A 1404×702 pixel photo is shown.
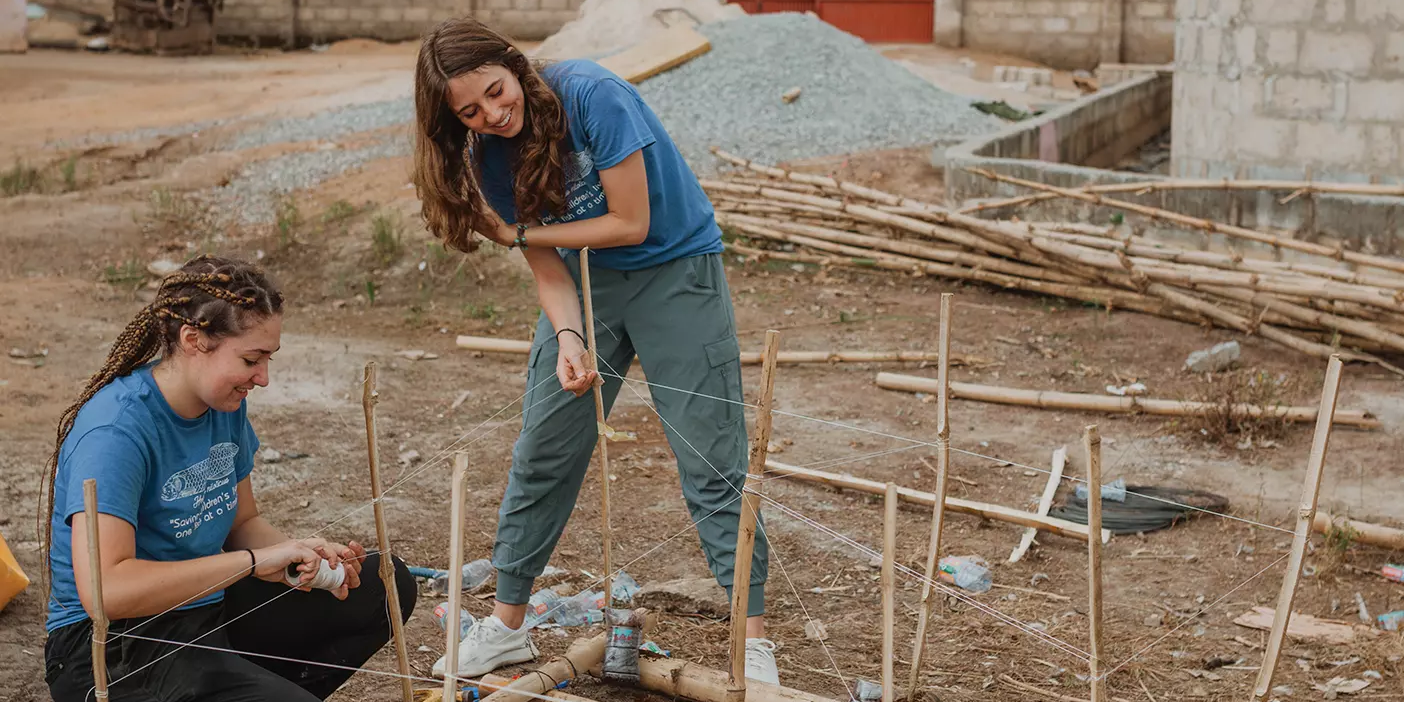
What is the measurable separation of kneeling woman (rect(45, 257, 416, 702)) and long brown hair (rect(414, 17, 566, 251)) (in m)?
0.54

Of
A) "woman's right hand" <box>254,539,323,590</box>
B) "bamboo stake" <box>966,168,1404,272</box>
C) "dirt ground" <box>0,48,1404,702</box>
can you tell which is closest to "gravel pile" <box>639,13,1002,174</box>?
"dirt ground" <box>0,48,1404,702</box>

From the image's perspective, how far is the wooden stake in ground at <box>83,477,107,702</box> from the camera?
2.20m

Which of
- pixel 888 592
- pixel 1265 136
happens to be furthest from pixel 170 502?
pixel 1265 136

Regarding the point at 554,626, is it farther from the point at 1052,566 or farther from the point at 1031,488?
the point at 1031,488

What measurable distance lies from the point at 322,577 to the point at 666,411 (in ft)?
2.96

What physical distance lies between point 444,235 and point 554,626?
48.4 inches

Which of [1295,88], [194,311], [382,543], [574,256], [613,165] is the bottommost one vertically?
[382,543]

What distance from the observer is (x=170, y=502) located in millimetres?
2502

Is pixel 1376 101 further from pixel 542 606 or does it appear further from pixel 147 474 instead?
pixel 147 474

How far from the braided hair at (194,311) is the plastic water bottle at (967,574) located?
7.53 ft

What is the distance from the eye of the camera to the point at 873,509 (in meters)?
4.61

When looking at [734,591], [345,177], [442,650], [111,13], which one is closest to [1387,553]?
[734,591]

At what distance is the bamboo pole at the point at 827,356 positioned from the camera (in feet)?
19.6

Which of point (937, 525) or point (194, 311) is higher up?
point (194, 311)
